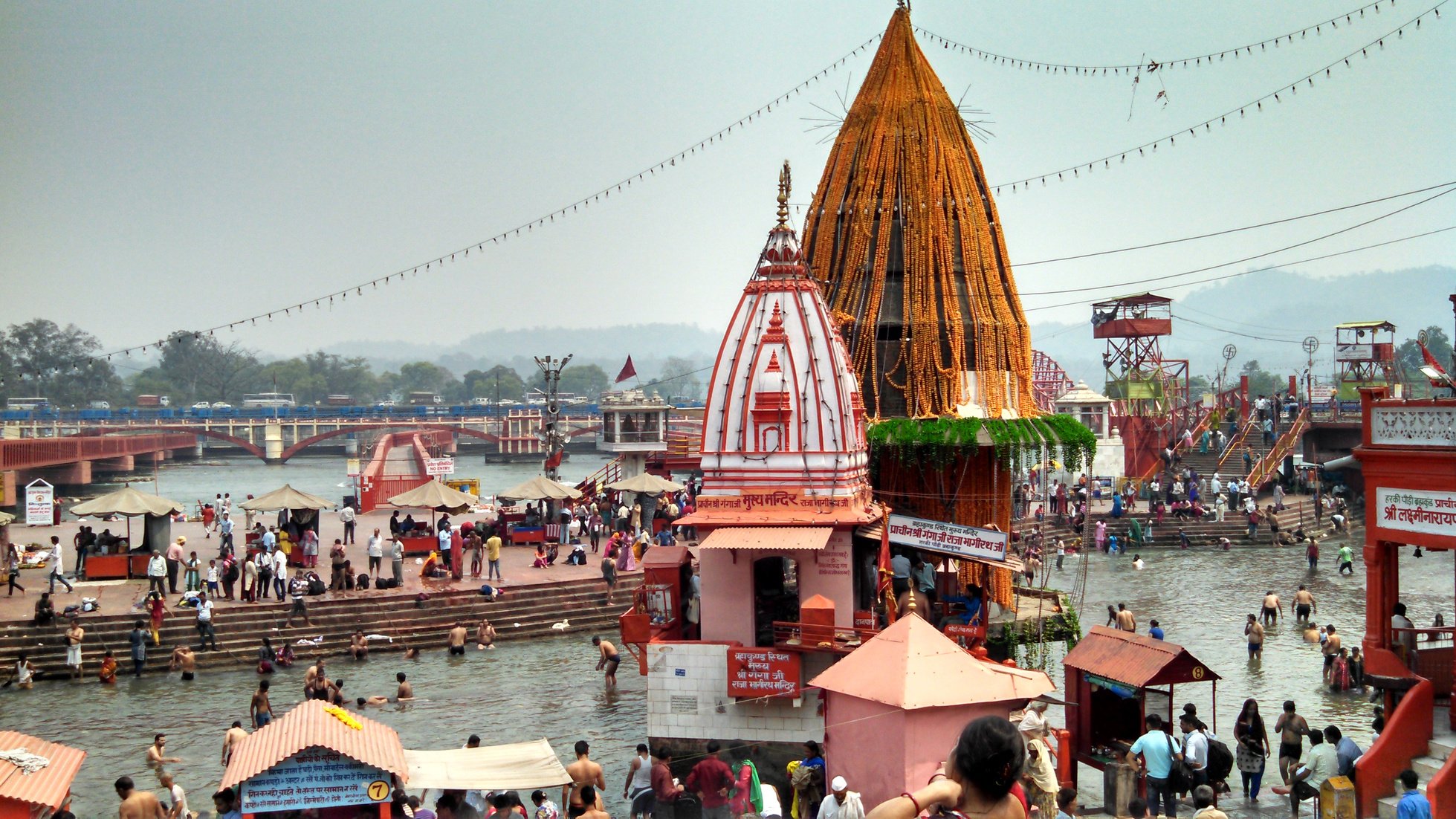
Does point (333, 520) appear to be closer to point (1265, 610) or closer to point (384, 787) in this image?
point (1265, 610)

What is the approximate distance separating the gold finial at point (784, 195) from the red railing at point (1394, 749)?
30.3ft

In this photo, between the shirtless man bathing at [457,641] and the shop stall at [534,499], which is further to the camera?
the shop stall at [534,499]

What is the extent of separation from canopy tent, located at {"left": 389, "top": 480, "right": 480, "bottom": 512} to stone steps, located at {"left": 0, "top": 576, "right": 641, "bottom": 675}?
297cm

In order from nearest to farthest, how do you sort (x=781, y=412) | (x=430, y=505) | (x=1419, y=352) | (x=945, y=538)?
(x=781, y=412), (x=945, y=538), (x=430, y=505), (x=1419, y=352)

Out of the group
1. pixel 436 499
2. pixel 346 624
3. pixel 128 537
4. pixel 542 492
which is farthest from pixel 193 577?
pixel 542 492

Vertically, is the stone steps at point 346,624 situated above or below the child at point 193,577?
below

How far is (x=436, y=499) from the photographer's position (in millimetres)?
28172

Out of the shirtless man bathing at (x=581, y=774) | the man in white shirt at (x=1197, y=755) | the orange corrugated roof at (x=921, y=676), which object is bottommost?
the shirtless man bathing at (x=581, y=774)

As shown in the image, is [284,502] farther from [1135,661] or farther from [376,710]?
[1135,661]

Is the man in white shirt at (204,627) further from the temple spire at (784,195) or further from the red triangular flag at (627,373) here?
the red triangular flag at (627,373)

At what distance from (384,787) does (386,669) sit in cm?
1228

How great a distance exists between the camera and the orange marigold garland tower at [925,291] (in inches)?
884

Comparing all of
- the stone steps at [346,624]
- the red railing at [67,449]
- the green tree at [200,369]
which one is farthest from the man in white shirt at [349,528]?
the green tree at [200,369]

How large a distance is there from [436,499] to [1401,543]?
1995 centimetres
